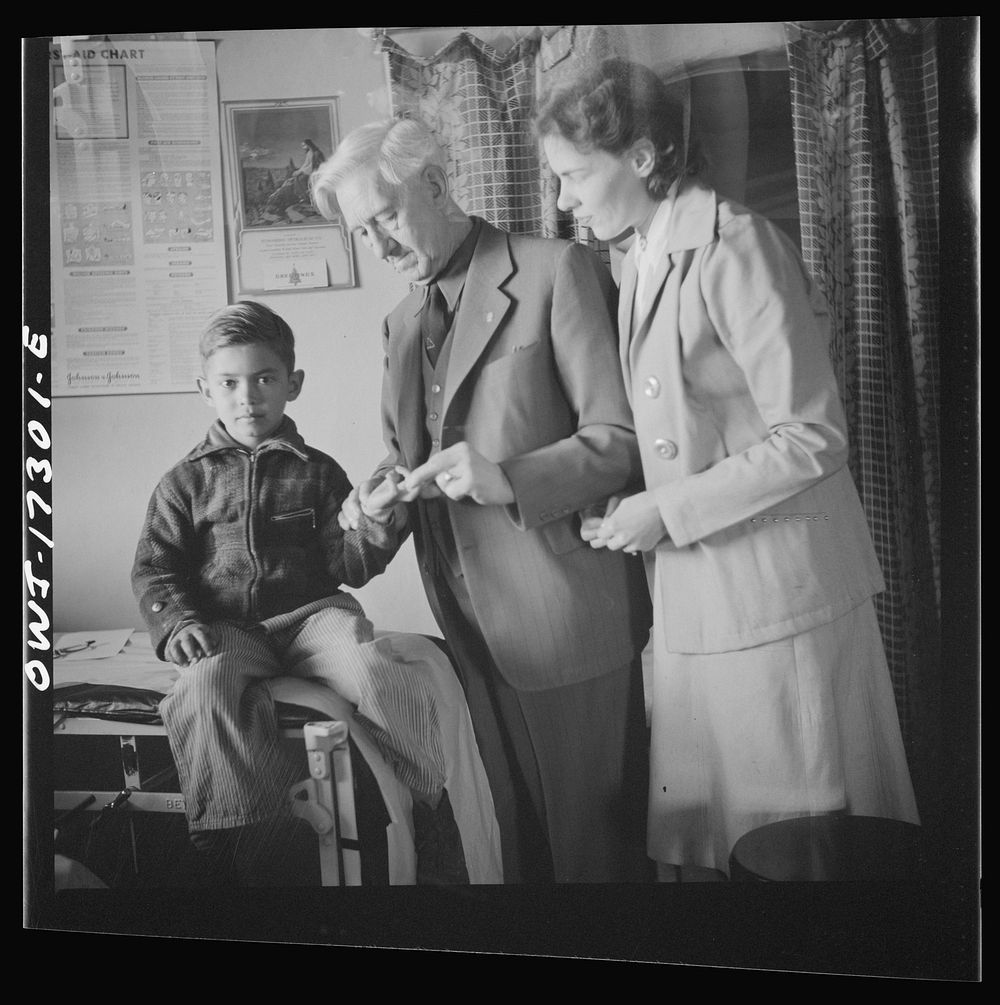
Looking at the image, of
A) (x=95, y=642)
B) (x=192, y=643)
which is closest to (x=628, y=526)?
(x=192, y=643)

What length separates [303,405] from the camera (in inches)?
102

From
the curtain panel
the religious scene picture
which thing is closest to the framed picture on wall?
the religious scene picture

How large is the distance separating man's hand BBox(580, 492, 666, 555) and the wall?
0.42 meters

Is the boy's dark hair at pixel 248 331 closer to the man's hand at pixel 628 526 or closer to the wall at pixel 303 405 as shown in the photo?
the wall at pixel 303 405

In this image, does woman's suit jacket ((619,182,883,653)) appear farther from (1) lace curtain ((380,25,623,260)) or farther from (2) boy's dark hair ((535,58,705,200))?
(1) lace curtain ((380,25,623,260))

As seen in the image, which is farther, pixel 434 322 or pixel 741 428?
pixel 434 322

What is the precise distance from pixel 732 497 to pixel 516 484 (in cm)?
46

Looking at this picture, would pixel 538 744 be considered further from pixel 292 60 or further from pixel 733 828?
pixel 292 60

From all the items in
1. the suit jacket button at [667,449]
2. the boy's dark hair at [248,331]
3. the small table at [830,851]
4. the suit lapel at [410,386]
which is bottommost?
the small table at [830,851]

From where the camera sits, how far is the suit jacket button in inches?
95.2

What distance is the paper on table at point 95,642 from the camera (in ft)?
8.83

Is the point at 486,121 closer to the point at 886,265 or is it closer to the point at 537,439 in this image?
the point at 537,439

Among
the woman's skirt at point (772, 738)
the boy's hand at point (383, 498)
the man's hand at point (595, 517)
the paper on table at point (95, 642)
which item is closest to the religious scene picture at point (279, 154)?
the boy's hand at point (383, 498)

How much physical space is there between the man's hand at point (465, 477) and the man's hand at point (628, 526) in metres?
0.19
